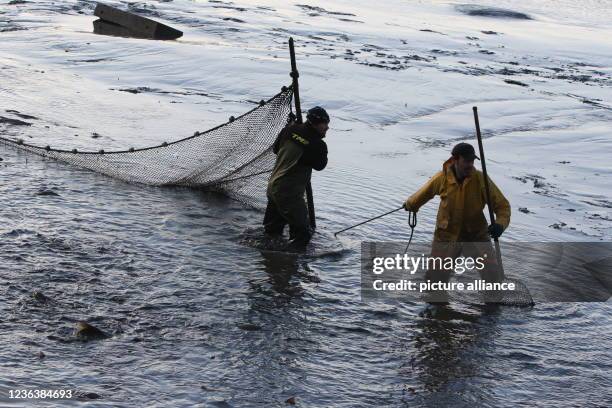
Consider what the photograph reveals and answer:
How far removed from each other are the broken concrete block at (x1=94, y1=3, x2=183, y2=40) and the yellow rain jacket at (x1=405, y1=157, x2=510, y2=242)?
47.8 feet

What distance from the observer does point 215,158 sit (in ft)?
35.7

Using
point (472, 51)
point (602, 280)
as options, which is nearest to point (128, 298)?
point (602, 280)

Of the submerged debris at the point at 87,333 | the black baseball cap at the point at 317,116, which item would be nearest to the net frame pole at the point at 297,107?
the black baseball cap at the point at 317,116

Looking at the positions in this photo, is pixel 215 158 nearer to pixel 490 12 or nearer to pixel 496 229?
pixel 496 229

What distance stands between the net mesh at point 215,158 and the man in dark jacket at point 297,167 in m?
0.78

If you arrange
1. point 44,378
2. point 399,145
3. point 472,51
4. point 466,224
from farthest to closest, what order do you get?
point 472,51 → point 399,145 → point 466,224 → point 44,378

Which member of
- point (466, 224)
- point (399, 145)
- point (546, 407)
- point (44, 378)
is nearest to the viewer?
point (44, 378)

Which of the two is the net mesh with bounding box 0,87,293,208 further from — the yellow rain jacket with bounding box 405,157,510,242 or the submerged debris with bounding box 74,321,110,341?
the submerged debris with bounding box 74,321,110,341

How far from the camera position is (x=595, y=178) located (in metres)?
13.3

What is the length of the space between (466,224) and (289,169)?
2.07 meters

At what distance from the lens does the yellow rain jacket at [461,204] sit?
311 inches

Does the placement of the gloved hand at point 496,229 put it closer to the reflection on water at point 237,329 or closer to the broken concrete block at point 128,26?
the reflection on water at point 237,329

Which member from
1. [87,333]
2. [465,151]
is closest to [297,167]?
[465,151]

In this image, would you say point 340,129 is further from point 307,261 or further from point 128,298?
point 128,298
